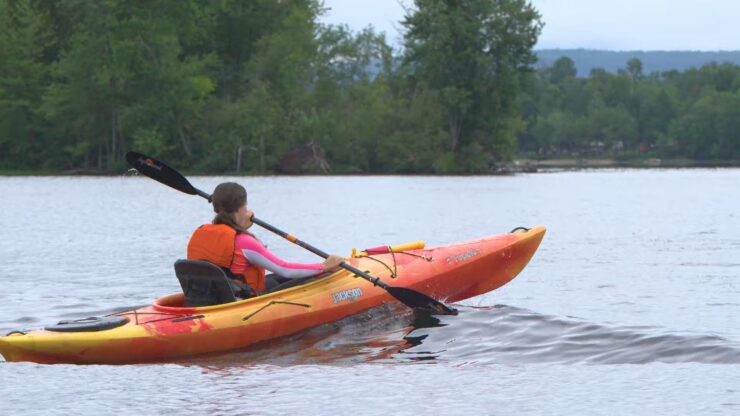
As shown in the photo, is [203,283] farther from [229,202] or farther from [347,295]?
[347,295]

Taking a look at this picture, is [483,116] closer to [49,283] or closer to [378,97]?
[378,97]

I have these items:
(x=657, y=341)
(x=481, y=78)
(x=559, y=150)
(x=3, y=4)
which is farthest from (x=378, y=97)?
(x=559, y=150)

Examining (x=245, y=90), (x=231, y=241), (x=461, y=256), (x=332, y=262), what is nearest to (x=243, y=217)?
(x=231, y=241)

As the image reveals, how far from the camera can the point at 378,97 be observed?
7062cm

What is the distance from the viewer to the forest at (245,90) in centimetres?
5981

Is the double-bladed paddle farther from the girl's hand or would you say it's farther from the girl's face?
the girl's face

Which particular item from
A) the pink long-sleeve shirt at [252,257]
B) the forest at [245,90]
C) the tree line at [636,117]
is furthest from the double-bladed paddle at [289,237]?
the tree line at [636,117]

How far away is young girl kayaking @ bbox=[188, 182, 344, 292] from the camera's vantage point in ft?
34.3

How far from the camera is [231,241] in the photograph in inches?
→ 412

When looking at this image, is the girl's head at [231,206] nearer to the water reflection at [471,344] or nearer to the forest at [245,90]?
the water reflection at [471,344]

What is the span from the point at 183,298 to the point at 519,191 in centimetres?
3728

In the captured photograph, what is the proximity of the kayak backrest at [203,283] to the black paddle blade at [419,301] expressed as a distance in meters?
1.88

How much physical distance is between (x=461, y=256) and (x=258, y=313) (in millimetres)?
3010

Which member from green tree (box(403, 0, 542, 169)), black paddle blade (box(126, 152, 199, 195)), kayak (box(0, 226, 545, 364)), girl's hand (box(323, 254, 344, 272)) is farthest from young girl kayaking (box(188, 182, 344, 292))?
green tree (box(403, 0, 542, 169))
